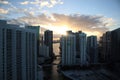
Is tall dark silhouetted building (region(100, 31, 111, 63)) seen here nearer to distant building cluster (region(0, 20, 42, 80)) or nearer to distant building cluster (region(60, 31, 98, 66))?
distant building cluster (region(60, 31, 98, 66))

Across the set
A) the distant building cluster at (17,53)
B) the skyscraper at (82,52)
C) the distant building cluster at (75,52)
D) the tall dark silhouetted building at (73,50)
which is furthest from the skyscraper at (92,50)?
the distant building cluster at (17,53)

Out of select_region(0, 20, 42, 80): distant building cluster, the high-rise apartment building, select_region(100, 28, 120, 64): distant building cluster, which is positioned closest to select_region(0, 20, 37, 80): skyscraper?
select_region(0, 20, 42, 80): distant building cluster

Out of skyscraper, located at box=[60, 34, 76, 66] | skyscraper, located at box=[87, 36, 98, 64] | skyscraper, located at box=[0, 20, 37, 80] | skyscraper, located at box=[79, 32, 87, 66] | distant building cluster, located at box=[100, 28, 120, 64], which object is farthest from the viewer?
skyscraper, located at box=[87, 36, 98, 64]

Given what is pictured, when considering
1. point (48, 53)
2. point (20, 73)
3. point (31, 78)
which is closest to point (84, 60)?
point (48, 53)

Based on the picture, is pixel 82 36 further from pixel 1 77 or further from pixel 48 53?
pixel 1 77

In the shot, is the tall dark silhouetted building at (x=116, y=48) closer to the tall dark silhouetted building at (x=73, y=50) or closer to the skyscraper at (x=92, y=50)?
the tall dark silhouetted building at (x=73, y=50)

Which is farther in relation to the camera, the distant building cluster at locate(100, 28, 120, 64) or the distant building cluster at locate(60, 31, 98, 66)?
the distant building cluster at locate(60, 31, 98, 66)

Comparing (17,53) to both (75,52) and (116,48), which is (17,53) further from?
(75,52)
